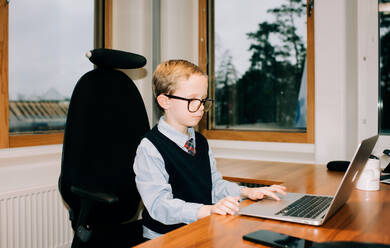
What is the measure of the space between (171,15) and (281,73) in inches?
36.4

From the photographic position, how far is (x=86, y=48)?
7.25 ft

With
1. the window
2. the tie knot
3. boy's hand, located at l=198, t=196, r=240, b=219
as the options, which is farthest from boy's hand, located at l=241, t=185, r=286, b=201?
the window

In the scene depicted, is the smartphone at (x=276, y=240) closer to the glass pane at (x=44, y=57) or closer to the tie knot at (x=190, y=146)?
the tie knot at (x=190, y=146)

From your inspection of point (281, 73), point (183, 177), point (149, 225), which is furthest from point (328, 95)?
point (149, 225)

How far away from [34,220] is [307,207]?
1.40m

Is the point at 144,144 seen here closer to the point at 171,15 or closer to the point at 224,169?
the point at 224,169

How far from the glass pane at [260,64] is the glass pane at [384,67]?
0.46 meters

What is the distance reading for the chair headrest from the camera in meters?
1.18

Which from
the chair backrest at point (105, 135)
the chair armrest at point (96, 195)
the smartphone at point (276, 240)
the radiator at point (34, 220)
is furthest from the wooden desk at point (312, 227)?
the radiator at point (34, 220)

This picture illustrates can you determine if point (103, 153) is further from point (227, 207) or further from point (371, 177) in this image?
point (371, 177)

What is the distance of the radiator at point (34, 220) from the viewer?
1591mm

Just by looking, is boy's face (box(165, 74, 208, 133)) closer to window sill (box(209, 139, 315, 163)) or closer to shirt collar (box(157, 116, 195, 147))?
shirt collar (box(157, 116, 195, 147))

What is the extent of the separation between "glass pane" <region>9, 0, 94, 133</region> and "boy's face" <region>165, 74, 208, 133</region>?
1049 millimetres

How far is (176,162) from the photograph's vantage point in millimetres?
1150
